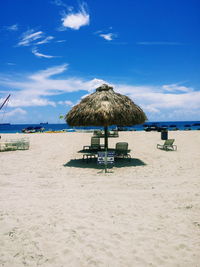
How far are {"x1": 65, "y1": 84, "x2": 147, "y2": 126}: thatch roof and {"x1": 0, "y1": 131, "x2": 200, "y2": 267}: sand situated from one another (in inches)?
113

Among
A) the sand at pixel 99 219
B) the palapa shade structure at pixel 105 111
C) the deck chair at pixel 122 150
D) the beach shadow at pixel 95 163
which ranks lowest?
the sand at pixel 99 219

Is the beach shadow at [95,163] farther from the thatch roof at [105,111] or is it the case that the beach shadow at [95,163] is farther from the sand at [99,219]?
the thatch roof at [105,111]

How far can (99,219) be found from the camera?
4.52m

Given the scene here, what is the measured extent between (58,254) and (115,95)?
8.90 metres

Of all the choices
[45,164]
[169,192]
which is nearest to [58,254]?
[169,192]

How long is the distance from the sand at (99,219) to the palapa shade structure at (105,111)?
9.43 feet

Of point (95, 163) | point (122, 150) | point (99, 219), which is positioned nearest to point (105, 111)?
point (122, 150)

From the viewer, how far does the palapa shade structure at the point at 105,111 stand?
10.1 metres

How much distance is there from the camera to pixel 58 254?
133 inches

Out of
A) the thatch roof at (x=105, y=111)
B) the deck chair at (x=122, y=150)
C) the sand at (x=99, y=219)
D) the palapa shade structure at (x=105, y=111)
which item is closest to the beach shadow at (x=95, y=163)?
the deck chair at (x=122, y=150)

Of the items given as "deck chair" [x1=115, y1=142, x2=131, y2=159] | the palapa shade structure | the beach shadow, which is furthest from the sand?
the palapa shade structure

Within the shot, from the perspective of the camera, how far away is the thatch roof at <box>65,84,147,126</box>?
1014cm

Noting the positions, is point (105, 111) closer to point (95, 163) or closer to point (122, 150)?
point (122, 150)

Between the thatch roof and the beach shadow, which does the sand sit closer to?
the beach shadow
